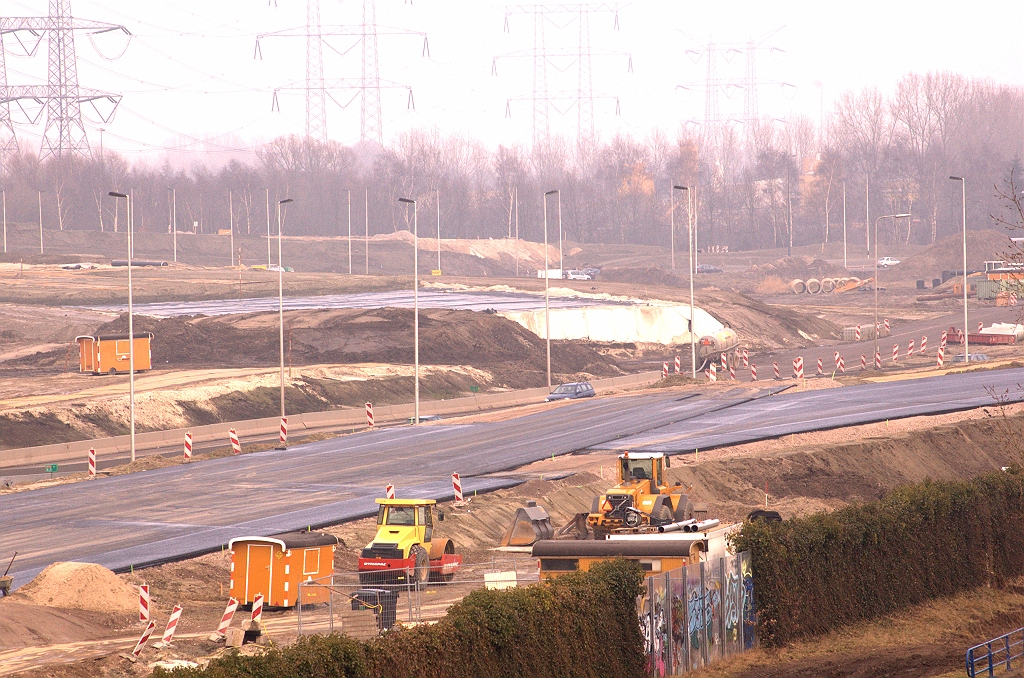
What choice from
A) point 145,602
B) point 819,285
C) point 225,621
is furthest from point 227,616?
point 819,285

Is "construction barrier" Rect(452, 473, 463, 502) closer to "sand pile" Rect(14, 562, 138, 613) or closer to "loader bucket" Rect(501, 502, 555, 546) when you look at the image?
"loader bucket" Rect(501, 502, 555, 546)

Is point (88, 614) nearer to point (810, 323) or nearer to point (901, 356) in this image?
point (901, 356)

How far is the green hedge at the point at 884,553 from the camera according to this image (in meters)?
23.7

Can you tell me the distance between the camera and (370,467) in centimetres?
4350

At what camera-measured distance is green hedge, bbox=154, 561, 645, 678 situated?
14.9 meters

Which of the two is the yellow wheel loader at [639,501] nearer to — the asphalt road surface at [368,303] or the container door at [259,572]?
the container door at [259,572]

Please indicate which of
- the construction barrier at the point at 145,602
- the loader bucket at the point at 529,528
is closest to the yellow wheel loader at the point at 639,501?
the loader bucket at the point at 529,528

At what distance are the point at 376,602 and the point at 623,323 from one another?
75586 mm

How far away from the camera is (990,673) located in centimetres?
1933

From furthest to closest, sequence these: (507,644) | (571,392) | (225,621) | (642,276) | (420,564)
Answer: (642,276) → (571,392) → (420,564) → (225,621) → (507,644)

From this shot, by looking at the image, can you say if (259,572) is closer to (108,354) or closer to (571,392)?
(571,392)

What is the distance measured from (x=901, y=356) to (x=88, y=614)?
2677 inches

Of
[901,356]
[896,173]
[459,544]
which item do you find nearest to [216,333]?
[901,356]

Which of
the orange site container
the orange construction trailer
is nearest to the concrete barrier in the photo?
the orange construction trailer
